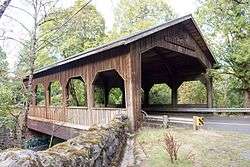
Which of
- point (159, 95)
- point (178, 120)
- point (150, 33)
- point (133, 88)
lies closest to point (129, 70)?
point (133, 88)

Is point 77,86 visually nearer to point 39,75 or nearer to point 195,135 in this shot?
point 39,75

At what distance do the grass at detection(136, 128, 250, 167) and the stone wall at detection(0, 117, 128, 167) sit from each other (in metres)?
1.18

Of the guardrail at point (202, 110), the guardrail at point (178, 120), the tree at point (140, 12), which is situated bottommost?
the guardrail at point (178, 120)

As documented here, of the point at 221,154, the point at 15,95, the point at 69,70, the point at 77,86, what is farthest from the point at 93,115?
the point at 77,86

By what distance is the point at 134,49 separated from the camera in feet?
49.1

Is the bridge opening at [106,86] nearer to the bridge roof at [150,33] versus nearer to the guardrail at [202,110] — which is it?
the guardrail at [202,110]

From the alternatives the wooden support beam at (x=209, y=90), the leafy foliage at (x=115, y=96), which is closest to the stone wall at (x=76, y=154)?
the wooden support beam at (x=209, y=90)

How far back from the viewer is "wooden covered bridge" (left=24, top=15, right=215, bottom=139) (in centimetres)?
1490

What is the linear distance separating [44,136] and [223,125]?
15259mm

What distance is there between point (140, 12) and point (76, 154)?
35194 millimetres

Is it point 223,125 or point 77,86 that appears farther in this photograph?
point 77,86

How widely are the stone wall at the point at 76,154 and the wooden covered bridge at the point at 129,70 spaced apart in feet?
18.7

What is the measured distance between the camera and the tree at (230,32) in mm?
21141

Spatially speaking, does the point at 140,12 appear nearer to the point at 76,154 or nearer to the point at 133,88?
the point at 133,88
